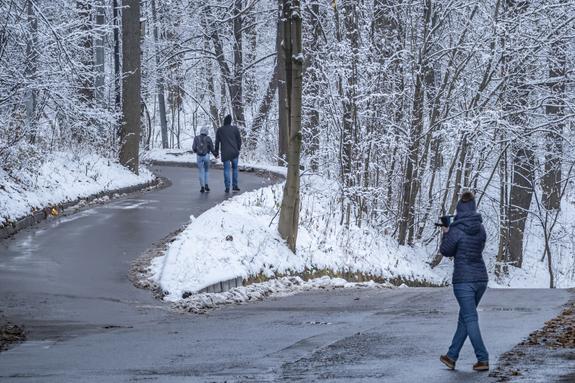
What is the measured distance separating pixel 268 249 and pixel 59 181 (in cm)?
816

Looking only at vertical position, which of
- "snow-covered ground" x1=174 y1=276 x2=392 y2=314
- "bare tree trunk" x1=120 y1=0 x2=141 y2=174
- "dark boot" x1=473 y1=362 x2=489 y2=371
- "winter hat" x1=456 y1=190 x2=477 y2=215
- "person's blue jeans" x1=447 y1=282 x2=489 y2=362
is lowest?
"snow-covered ground" x1=174 y1=276 x2=392 y2=314

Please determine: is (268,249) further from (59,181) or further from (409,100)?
(409,100)

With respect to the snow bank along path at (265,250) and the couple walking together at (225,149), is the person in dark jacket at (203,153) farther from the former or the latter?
the snow bank along path at (265,250)

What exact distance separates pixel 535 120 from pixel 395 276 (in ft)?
30.2

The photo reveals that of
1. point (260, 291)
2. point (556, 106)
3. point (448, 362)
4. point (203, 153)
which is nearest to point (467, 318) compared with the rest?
point (448, 362)

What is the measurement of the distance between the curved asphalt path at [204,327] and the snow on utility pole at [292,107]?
222 cm

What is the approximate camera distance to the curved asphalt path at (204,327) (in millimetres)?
9133

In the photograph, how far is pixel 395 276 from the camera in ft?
70.0

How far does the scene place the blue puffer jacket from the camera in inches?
363

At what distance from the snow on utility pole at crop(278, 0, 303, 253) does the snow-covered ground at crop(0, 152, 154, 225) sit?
547cm

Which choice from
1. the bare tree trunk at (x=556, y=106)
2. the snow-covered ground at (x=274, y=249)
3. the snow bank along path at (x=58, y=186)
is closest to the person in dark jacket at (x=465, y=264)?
the snow-covered ground at (x=274, y=249)

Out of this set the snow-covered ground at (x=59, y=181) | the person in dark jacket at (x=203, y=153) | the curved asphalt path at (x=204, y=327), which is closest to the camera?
the curved asphalt path at (x=204, y=327)

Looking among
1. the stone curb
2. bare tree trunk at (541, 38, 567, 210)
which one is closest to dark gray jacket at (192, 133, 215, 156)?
the stone curb

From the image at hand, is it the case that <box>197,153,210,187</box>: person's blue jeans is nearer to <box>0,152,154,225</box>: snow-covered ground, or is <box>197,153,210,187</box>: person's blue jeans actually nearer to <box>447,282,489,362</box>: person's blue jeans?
<box>0,152,154,225</box>: snow-covered ground
